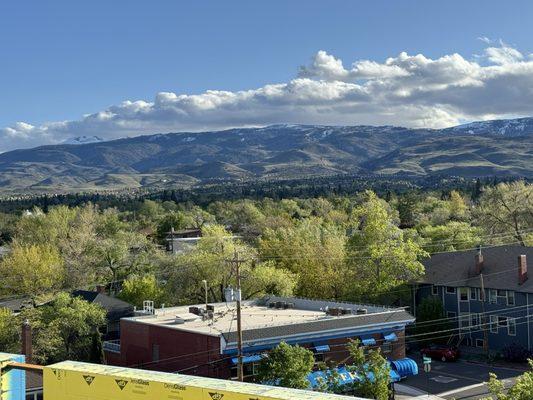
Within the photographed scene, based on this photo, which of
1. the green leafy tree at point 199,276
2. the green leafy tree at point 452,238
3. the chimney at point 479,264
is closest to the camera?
the green leafy tree at point 199,276

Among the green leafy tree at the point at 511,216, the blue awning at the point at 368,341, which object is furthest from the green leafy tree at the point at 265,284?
the green leafy tree at the point at 511,216

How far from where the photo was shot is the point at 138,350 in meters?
43.0

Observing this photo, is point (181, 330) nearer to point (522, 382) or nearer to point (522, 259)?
point (522, 382)

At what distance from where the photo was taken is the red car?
51.0 m

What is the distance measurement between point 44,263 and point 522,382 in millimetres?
56494

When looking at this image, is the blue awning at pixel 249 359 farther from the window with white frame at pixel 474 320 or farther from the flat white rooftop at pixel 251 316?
the window with white frame at pixel 474 320

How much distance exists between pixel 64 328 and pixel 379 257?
1013 inches

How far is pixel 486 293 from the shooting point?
55.2 metres

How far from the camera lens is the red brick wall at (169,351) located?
1456 inches

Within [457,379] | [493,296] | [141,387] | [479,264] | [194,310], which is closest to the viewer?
[141,387]

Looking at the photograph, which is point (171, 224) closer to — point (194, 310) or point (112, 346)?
point (112, 346)

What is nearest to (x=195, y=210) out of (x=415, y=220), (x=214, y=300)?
(x=415, y=220)

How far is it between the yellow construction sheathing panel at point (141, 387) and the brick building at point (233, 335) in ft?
73.5

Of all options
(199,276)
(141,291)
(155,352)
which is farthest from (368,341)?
(141,291)
